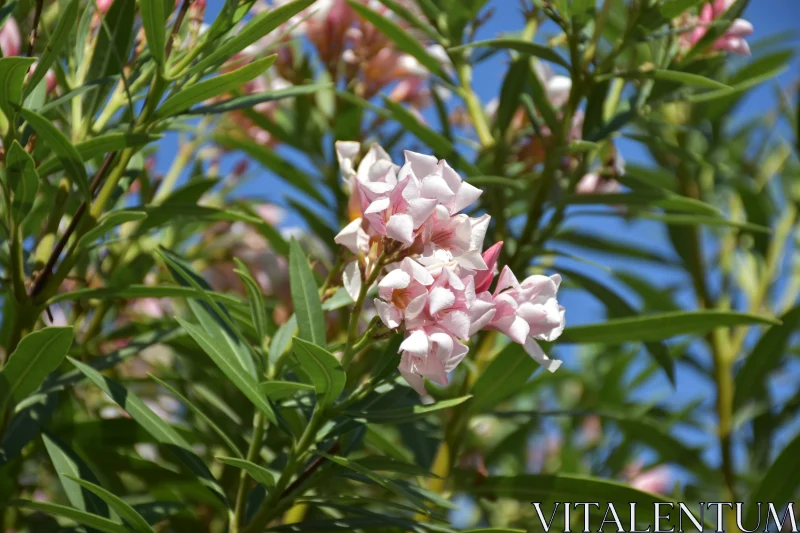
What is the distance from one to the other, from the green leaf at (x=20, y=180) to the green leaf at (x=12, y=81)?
1.4 inches

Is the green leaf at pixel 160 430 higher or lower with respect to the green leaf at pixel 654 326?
lower

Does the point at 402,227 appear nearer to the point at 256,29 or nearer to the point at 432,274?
the point at 432,274

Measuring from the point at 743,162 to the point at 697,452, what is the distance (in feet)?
2.87

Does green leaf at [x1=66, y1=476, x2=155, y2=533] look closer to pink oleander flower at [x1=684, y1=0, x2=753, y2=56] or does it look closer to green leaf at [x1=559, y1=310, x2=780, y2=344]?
green leaf at [x1=559, y1=310, x2=780, y2=344]

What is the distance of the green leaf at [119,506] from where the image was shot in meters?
0.75

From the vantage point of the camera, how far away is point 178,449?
2.97 feet

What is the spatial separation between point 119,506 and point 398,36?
77 cm

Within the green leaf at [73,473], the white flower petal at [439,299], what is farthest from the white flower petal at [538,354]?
the green leaf at [73,473]

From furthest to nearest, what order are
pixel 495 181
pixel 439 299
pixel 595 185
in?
1. pixel 595 185
2. pixel 495 181
3. pixel 439 299

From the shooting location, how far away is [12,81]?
2.60 feet

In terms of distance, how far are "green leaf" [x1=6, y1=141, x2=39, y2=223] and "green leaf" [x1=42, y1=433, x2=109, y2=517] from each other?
0.79ft

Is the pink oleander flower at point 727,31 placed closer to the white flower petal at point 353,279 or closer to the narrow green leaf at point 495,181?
the narrow green leaf at point 495,181

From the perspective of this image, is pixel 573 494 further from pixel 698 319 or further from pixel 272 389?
pixel 272 389

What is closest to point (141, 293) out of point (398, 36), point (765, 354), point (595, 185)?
point (398, 36)
